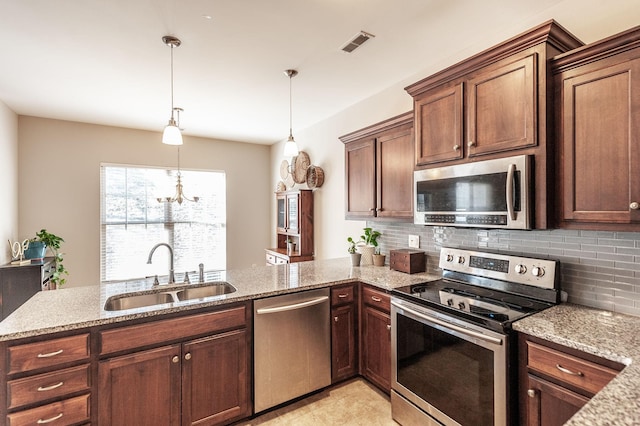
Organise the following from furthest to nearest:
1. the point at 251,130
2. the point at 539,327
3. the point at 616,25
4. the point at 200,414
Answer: the point at 251,130 < the point at 200,414 < the point at 616,25 < the point at 539,327

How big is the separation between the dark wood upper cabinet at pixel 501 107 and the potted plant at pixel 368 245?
1146 millimetres

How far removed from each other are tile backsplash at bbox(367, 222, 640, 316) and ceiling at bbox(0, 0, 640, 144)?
47.3 inches

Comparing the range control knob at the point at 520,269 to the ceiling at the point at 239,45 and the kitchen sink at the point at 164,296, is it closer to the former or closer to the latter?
the ceiling at the point at 239,45

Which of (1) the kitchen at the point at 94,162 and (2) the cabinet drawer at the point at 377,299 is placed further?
(1) the kitchen at the point at 94,162

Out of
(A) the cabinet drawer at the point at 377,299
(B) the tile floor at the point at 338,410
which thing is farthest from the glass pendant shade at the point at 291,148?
(B) the tile floor at the point at 338,410

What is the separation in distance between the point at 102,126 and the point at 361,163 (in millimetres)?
4141

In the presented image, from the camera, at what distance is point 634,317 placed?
165 cm

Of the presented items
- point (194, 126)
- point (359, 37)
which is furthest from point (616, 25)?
point (194, 126)

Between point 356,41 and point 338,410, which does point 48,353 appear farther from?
point 356,41

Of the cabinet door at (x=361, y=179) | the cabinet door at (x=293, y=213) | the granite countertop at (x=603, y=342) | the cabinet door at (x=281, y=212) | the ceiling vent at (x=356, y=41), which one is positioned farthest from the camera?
the cabinet door at (x=281, y=212)

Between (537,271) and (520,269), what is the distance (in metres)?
0.10

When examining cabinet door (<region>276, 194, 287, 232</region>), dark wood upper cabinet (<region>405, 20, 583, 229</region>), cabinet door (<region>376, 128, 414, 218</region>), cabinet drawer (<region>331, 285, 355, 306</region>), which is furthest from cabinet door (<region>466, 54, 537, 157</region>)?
cabinet door (<region>276, 194, 287, 232</region>)

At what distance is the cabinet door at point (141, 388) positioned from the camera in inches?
69.2

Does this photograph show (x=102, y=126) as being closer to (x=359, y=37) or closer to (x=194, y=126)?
(x=194, y=126)
